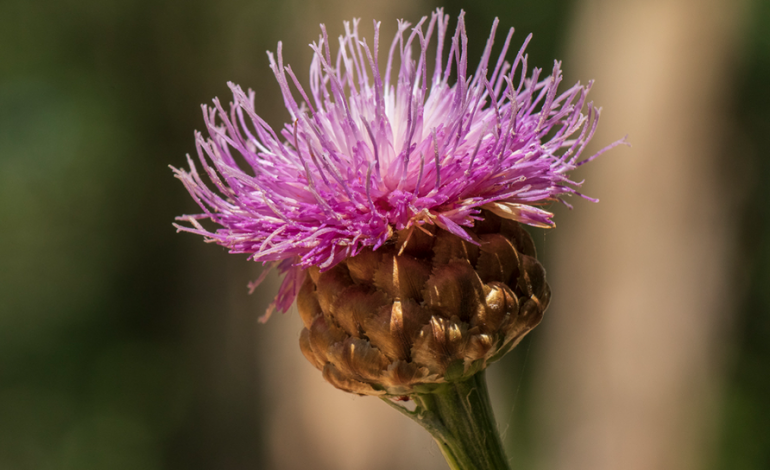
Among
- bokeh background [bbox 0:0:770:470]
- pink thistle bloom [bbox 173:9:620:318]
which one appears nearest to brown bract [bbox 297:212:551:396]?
pink thistle bloom [bbox 173:9:620:318]

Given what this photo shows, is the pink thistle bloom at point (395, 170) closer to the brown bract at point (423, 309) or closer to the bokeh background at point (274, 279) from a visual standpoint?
the brown bract at point (423, 309)

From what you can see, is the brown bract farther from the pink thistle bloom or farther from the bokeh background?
the bokeh background

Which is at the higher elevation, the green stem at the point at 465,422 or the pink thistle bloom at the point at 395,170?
the pink thistle bloom at the point at 395,170

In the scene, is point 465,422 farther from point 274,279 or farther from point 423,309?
point 274,279

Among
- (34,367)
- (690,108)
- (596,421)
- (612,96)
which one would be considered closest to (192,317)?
(34,367)

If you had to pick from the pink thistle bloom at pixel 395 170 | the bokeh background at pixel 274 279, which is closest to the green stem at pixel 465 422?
the pink thistle bloom at pixel 395 170

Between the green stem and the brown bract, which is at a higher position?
the brown bract
